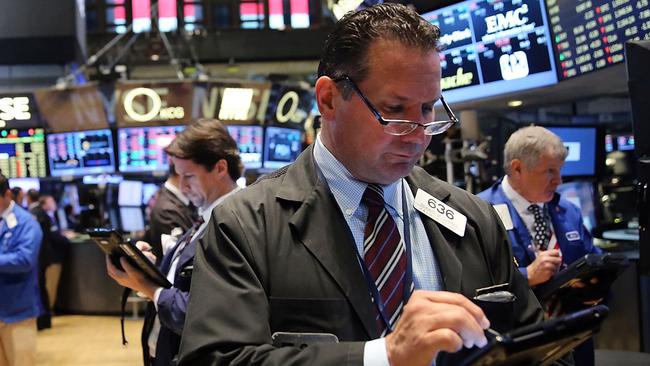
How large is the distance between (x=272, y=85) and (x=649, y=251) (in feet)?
28.5

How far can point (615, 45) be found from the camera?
4055 millimetres

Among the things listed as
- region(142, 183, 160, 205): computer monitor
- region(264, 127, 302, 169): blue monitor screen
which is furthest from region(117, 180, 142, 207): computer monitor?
region(264, 127, 302, 169): blue monitor screen

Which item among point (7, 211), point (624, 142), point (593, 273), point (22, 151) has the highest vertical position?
point (22, 151)

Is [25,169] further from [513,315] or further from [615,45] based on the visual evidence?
[513,315]

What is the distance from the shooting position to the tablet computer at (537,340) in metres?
1.06

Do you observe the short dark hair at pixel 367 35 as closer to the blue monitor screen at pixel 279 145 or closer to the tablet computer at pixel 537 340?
the tablet computer at pixel 537 340

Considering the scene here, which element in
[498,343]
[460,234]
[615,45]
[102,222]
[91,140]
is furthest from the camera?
[102,222]

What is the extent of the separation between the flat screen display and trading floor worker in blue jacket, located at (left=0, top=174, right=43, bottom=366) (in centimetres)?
525

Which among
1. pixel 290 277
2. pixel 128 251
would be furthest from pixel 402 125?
pixel 128 251

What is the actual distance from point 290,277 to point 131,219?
406 inches

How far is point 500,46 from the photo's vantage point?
4012 millimetres

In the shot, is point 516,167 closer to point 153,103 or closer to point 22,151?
point 153,103

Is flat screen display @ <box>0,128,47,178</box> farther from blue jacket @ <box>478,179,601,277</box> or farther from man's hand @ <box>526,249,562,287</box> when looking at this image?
man's hand @ <box>526,249,562,287</box>

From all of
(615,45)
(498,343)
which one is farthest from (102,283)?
(498,343)
